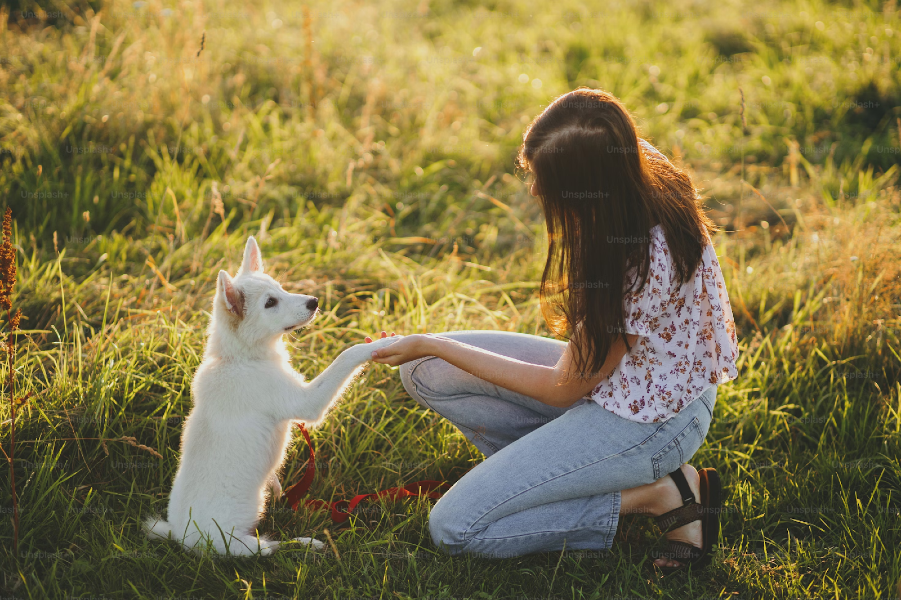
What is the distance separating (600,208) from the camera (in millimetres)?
2127

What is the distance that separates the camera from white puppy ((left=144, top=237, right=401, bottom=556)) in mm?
2334

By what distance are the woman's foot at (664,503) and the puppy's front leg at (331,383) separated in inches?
40.0

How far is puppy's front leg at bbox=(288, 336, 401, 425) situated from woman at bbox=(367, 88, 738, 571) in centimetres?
7

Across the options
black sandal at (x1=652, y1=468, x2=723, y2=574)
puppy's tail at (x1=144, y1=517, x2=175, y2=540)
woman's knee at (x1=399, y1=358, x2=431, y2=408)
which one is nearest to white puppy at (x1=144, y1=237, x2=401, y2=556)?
puppy's tail at (x1=144, y1=517, x2=175, y2=540)

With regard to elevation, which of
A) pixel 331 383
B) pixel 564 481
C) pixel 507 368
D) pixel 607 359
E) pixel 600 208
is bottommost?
pixel 564 481

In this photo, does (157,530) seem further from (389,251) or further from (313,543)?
(389,251)

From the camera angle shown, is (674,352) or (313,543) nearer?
(674,352)

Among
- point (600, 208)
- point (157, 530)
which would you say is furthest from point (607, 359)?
point (157, 530)

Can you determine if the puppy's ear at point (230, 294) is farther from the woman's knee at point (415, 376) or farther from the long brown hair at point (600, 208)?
the long brown hair at point (600, 208)

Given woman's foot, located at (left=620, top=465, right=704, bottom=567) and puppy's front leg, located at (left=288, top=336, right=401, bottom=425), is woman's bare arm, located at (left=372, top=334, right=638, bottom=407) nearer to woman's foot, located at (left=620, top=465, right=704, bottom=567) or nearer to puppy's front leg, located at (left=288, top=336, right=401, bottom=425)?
puppy's front leg, located at (left=288, top=336, right=401, bottom=425)

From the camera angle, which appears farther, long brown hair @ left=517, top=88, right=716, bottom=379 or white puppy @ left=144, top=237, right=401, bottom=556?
white puppy @ left=144, top=237, right=401, bottom=556

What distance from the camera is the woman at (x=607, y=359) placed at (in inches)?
83.7

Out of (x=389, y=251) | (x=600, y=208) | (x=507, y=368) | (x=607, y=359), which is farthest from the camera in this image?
(x=389, y=251)

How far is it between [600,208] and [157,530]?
1.89m
